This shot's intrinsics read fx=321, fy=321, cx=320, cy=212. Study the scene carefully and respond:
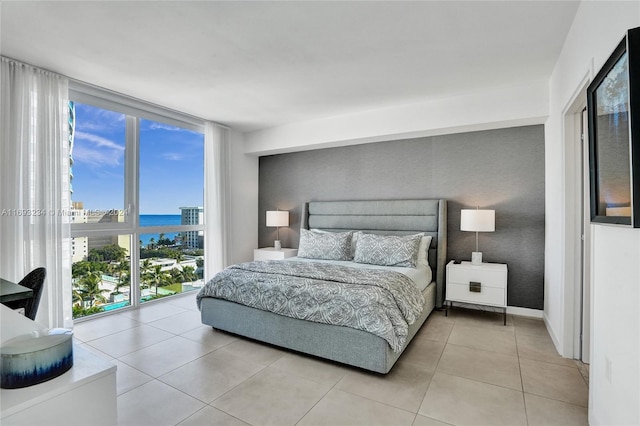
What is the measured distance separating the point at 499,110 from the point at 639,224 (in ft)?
9.17

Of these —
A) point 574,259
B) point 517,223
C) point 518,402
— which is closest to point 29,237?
point 518,402

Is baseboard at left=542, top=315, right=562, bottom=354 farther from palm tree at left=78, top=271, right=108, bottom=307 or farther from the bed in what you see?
palm tree at left=78, top=271, right=108, bottom=307

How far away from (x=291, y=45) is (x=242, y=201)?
337 cm

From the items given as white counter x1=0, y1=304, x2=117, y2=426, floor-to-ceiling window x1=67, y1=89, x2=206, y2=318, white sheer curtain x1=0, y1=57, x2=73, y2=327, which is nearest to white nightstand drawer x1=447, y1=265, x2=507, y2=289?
white counter x1=0, y1=304, x2=117, y2=426

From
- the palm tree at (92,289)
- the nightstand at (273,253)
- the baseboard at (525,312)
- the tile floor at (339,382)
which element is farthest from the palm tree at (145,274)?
the baseboard at (525,312)

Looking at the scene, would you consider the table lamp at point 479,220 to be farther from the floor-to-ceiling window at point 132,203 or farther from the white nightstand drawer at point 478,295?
the floor-to-ceiling window at point 132,203

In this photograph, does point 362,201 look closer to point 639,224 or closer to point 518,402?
point 518,402

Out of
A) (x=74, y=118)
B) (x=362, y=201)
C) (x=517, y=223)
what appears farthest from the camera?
(x=362, y=201)

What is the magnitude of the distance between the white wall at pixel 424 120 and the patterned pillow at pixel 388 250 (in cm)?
142

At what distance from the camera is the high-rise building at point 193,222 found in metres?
4.93

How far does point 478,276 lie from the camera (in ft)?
12.2

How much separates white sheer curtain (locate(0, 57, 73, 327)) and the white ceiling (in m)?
0.27

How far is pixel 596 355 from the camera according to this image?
6.00 ft

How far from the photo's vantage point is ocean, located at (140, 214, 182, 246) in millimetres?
4398
